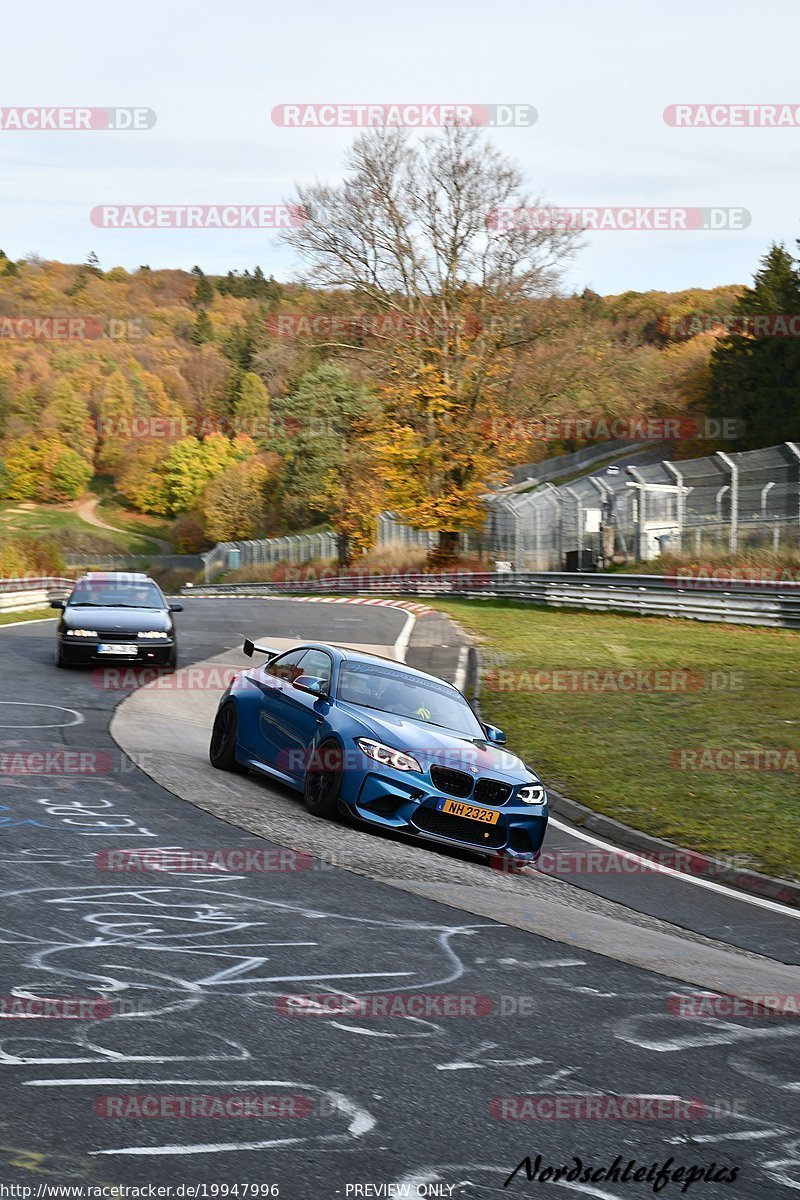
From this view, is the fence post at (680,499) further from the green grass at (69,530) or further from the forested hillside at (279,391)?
the green grass at (69,530)

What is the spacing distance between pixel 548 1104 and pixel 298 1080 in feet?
3.09

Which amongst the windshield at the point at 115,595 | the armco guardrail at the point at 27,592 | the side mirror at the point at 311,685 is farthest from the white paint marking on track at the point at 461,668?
the armco guardrail at the point at 27,592

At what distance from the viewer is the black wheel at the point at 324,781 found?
34.7 ft

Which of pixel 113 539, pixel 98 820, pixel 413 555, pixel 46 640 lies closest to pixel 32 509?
pixel 113 539

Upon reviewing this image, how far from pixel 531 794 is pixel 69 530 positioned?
376 ft

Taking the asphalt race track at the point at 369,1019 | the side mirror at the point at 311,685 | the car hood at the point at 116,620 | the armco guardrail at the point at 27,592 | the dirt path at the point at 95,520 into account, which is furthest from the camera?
the dirt path at the point at 95,520

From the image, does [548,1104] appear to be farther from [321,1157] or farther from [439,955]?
[439,955]

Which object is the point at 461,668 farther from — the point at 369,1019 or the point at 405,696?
the point at 369,1019

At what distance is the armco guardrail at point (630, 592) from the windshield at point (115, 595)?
44.3ft

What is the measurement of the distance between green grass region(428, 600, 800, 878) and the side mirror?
3050 mm

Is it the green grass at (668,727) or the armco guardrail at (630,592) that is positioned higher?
the armco guardrail at (630,592)

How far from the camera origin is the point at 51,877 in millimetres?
8047

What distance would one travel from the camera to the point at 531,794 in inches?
417

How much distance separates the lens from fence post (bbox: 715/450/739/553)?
100 feet
